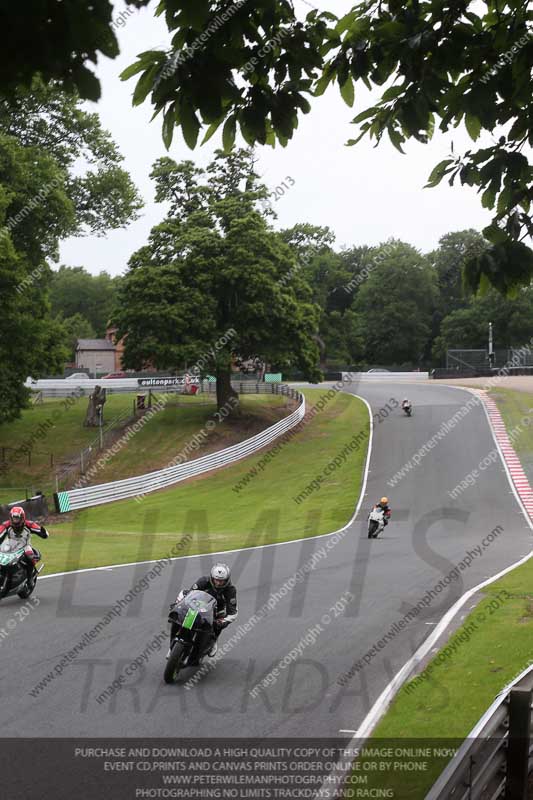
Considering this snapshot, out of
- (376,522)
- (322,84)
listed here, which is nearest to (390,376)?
(376,522)

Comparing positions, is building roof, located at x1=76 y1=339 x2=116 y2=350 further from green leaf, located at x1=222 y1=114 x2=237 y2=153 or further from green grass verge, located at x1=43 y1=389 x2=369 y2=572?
green leaf, located at x1=222 y1=114 x2=237 y2=153

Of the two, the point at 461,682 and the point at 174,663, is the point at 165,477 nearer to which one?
the point at 174,663

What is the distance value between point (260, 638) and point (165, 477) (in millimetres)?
28123

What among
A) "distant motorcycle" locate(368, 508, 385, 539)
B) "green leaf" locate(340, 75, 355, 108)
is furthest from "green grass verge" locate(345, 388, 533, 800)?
"distant motorcycle" locate(368, 508, 385, 539)

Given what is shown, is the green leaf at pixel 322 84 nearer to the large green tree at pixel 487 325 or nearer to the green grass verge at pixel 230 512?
the green grass verge at pixel 230 512

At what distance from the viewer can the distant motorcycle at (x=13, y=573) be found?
14.1m

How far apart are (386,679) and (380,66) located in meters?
7.19

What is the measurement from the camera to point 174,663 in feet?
32.8

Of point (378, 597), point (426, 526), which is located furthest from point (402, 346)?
point (378, 597)

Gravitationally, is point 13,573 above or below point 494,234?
below

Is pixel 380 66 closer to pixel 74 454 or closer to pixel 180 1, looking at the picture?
pixel 180 1

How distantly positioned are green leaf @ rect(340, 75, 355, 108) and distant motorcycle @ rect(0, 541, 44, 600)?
1022 cm

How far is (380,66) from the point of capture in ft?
22.2

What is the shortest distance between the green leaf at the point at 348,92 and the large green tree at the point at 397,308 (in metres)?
107
